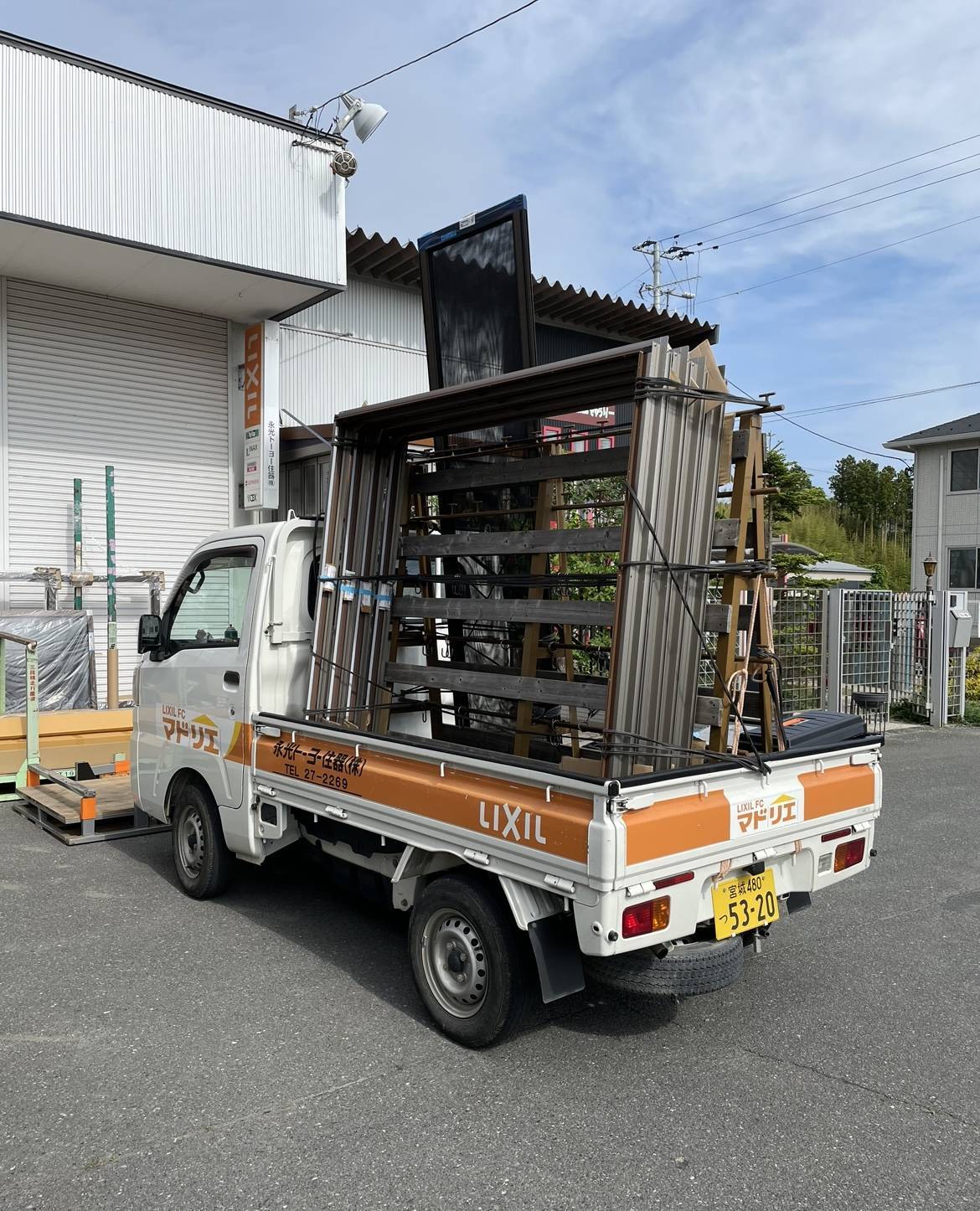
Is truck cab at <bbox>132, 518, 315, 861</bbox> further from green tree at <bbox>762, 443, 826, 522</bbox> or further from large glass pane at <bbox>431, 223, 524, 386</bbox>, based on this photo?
green tree at <bbox>762, 443, 826, 522</bbox>

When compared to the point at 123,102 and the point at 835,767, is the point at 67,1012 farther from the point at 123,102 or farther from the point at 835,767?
the point at 123,102

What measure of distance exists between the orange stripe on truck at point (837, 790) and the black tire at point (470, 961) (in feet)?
4.20

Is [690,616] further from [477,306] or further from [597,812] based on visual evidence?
[477,306]

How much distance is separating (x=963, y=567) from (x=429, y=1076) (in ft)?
86.8

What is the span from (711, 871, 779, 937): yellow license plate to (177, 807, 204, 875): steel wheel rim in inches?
118

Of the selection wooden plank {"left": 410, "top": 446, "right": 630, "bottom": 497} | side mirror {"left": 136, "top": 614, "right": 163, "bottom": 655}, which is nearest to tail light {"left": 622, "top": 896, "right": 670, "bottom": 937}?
wooden plank {"left": 410, "top": 446, "right": 630, "bottom": 497}

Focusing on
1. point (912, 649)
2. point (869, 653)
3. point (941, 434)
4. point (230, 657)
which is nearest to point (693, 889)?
point (230, 657)

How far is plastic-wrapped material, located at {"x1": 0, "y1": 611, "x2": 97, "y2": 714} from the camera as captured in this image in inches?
360

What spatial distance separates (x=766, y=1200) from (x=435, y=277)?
500 centimetres

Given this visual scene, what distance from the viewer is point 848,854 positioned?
4168 mm

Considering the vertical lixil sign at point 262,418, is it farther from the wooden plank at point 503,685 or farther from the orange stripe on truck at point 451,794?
the orange stripe on truck at point 451,794

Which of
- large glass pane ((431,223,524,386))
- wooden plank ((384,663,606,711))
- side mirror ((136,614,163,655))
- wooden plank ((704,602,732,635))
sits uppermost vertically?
large glass pane ((431,223,524,386))

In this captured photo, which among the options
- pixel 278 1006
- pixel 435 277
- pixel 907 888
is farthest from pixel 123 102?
pixel 907 888

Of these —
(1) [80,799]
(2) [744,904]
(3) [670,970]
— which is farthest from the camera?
(1) [80,799]
